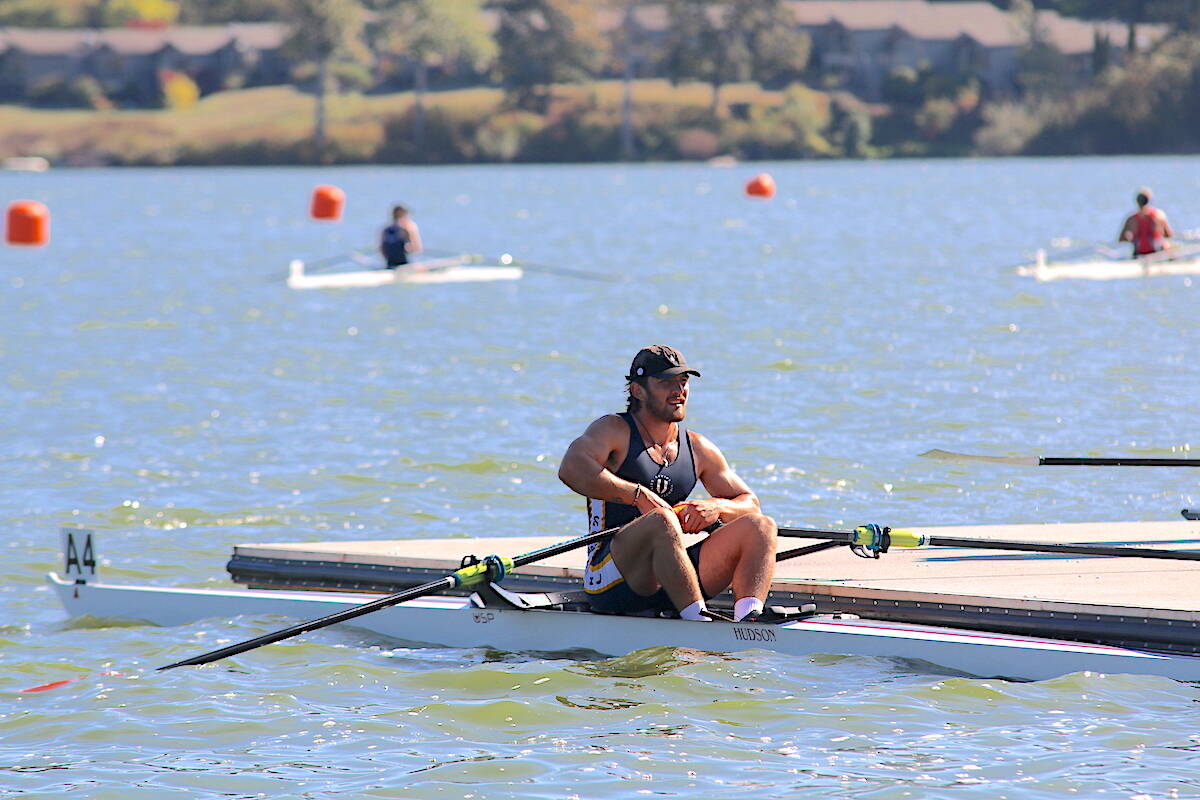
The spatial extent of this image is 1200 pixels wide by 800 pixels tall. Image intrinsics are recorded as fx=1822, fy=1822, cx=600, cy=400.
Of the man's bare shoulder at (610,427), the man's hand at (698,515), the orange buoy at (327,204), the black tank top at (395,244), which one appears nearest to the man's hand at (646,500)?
the man's hand at (698,515)

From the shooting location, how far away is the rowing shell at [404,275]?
1158 inches

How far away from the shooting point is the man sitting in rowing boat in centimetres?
830

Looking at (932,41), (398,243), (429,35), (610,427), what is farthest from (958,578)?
(932,41)

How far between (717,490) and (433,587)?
1.42m

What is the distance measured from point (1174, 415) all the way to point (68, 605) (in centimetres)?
1027

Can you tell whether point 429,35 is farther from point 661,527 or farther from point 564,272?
point 661,527

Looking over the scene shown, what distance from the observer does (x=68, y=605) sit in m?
10.1

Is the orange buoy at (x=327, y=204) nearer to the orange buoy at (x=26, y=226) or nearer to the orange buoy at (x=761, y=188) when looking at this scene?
the orange buoy at (x=26, y=226)

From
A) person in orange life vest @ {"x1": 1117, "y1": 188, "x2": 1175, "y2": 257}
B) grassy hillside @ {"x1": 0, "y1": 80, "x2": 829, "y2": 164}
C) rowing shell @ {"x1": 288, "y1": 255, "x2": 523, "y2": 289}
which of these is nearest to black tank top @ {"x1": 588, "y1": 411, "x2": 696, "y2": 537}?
person in orange life vest @ {"x1": 1117, "y1": 188, "x2": 1175, "y2": 257}

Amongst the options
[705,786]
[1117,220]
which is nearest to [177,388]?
[705,786]

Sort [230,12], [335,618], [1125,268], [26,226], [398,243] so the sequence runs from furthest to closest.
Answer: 1. [230,12]
2. [26,226]
3. [398,243]
4. [1125,268]
5. [335,618]

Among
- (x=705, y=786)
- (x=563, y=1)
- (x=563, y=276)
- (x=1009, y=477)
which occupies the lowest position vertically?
(x=705, y=786)

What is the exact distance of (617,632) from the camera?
873 centimetres

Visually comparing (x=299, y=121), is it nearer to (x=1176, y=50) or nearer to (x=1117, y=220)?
(x=1176, y=50)
